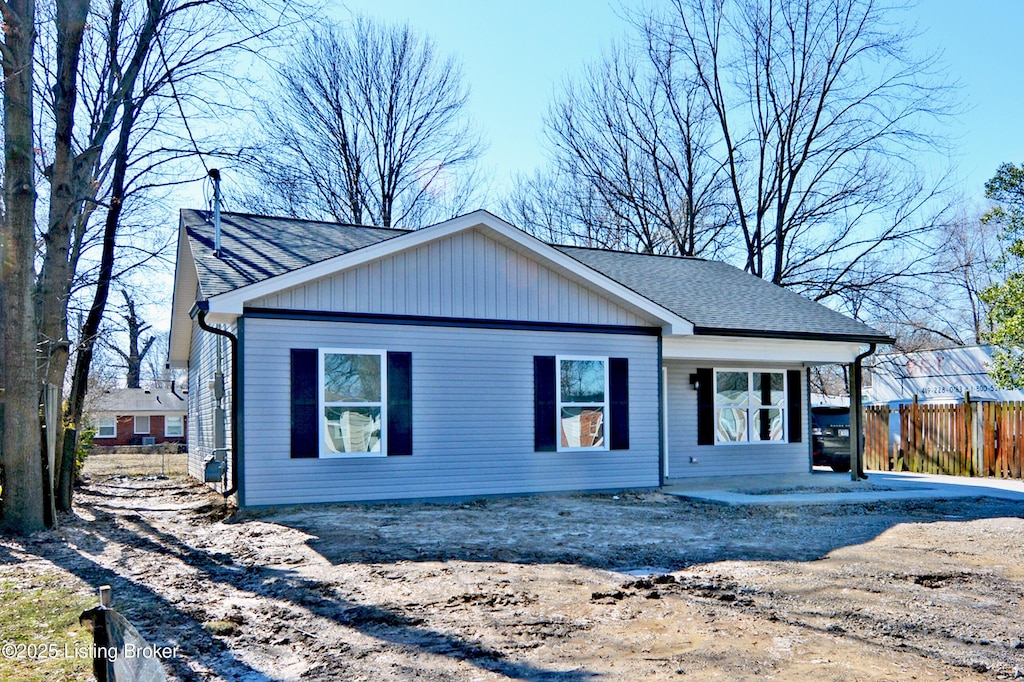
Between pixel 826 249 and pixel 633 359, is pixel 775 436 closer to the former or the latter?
pixel 633 359

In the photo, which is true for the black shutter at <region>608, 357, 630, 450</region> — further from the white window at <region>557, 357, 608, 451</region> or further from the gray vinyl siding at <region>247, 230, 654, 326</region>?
the gray vinyl siding at <region>247, 230, 654, 326</region>

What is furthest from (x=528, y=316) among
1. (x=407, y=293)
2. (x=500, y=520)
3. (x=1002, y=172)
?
(x=1002, y=172)

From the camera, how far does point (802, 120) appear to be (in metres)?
27.1

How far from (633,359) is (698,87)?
17.1 metres

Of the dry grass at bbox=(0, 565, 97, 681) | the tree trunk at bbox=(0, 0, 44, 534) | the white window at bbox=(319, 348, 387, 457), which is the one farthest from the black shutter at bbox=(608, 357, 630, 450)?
the dry grass at bbox=(0, 565, 97, 681)

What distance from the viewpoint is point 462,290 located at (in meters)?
12.1

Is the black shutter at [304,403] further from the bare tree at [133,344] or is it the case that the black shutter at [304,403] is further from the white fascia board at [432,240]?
the bare tree at [133,344]

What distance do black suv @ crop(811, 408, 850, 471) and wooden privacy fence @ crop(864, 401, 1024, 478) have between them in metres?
1.75

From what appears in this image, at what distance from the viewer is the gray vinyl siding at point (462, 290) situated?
37.2 ft

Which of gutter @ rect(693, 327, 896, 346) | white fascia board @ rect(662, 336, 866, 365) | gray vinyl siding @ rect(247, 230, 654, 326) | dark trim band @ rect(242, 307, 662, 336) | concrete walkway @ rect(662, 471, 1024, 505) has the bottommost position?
concrete walkway @ rect(662, 471, 1024, 505)

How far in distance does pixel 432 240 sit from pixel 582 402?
337 cm

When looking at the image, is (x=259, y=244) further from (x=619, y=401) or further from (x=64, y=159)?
(x=619, y=401)

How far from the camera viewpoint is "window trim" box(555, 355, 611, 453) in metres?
12.7

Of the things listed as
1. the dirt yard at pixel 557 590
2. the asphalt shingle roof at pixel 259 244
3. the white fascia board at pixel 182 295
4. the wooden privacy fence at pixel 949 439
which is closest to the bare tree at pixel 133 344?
the white fascia board at pixel 182 295
